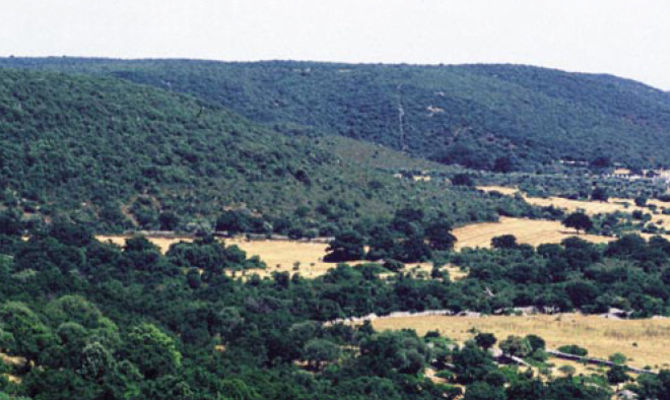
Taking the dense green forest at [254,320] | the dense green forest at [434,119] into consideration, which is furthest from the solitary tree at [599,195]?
the dense green forest at [254,320]

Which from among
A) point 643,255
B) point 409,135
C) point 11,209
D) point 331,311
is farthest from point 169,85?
point 331,311

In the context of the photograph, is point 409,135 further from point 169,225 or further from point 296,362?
point 296,362

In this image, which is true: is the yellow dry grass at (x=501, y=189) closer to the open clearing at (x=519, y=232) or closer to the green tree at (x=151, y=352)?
the open clearing at (x=519, y=232)

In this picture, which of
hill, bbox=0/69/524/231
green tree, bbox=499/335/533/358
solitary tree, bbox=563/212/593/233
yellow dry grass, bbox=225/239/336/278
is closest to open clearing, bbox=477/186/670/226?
hill, bbox=0/69/524/231

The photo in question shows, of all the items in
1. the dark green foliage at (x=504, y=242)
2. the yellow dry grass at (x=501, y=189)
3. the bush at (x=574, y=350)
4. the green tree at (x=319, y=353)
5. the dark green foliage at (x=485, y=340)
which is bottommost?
the yellow dry grass at (x=501, y=189)

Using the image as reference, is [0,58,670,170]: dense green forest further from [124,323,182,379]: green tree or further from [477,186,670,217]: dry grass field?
[124,323,182,379]: green tree
